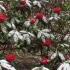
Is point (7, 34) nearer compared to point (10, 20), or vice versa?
point (7, 34)

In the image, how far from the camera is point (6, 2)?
3363mm

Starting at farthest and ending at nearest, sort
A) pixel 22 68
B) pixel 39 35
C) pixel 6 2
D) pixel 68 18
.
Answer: pixel 22 68
pixel 6 2
pixel 68 18
pixel 39 35

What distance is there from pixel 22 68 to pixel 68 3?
1415 mm

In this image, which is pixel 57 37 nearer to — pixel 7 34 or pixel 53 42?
pixel 53 42

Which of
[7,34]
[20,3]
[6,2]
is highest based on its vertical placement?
[6,2]

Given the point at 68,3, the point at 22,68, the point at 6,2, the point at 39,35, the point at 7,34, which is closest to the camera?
the point at 7,34

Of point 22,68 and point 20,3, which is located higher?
point 20,3

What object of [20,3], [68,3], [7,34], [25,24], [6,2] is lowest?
[7,34]

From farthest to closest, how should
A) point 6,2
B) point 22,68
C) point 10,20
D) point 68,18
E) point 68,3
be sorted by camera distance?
point 68,3, point 22,68, point 6,2, point 68,18, point 10,20

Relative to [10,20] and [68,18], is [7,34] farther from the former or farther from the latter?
[68,18]

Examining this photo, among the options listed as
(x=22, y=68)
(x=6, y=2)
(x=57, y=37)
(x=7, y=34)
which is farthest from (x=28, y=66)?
(x=7, y=34)

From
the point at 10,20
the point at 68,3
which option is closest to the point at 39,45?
the point at 10,20

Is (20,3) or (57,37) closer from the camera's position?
(20,3)

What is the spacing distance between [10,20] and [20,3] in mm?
243
